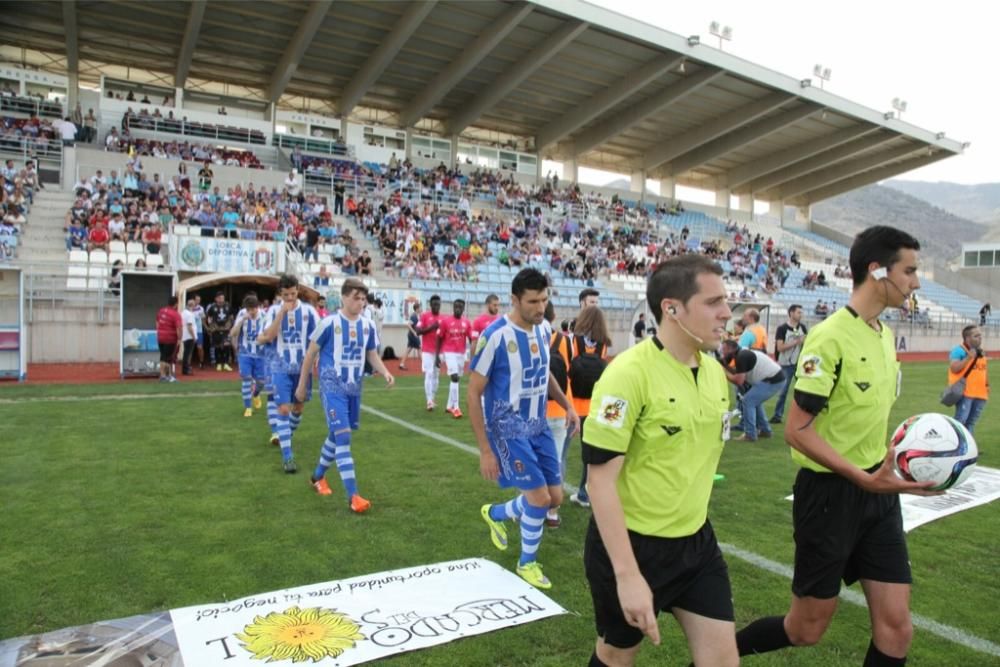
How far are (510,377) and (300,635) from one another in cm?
205

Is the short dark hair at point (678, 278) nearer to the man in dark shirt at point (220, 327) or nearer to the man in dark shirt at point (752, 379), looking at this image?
the man in dark shirt at point (752, 379)

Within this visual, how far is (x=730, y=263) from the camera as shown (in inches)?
1489

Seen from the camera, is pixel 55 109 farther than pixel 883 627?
Yes

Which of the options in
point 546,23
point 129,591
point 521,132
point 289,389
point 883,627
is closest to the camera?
point 883,627

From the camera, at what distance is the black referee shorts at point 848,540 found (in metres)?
2.92

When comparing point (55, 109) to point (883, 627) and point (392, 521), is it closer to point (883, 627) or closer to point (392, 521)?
point (392, 521)

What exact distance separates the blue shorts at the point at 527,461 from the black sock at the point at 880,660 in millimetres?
2231

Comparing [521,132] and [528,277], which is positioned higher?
[521,132]

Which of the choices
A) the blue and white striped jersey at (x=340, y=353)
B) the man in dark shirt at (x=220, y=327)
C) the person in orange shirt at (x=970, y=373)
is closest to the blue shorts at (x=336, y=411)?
the blue and white striped jersey at (x=340, y=353)

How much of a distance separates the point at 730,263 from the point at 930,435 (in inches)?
1449

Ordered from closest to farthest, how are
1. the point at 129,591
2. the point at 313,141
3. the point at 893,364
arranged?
the point at 893,364
the point at 129,591
the point at 313,141

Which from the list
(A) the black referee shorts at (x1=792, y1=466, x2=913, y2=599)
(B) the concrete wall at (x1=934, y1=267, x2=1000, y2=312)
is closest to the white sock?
(A) the black referee shorts at (x1=792, y1=466, x2=913, y2=599)

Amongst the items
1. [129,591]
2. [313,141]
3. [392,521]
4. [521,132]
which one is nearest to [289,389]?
[392,521]

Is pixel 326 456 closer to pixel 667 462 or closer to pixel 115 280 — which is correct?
pixel 667 462
